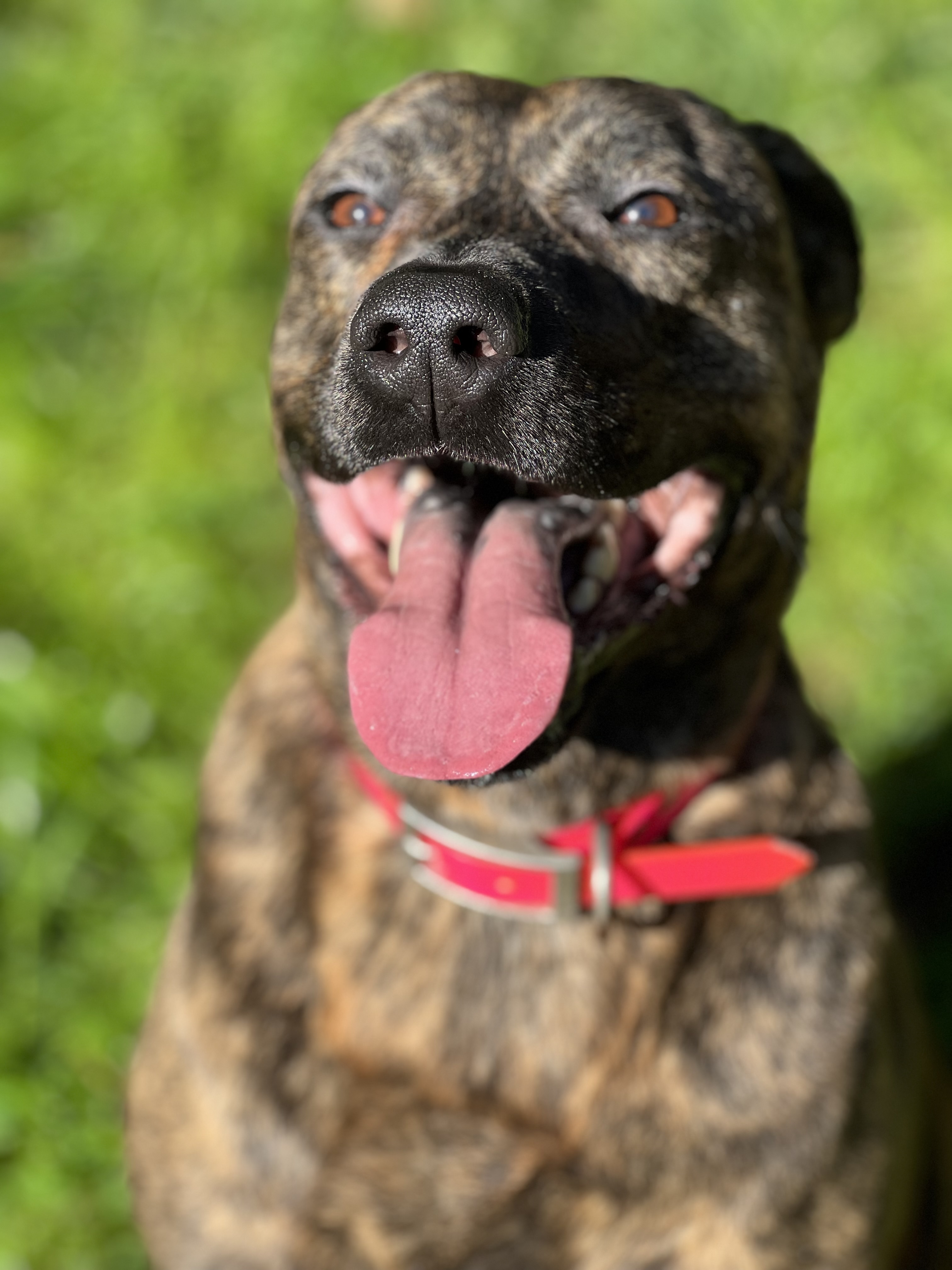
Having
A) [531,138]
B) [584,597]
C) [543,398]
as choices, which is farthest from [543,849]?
[531,138]

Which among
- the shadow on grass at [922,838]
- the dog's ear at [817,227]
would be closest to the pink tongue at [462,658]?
the dog's ear at [817,227]

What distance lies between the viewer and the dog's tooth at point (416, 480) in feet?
7.98

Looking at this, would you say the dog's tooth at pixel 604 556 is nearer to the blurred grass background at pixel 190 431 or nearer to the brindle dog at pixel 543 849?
the brindle dog at pixel 543 849

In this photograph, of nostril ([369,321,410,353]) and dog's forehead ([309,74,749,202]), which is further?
dog's forehead ([309,74,749,202])

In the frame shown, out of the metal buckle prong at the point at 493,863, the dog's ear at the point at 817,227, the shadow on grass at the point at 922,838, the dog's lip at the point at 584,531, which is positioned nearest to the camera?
the dog's lip at the point at 584,531

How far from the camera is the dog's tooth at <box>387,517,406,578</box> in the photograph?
7.66ft

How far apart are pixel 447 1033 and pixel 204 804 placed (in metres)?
0.63

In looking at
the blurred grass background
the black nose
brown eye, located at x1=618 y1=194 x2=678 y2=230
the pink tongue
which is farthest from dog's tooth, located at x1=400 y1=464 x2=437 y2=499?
the blurred grass background

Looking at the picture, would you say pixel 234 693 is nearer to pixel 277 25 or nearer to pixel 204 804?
pixel 204 804

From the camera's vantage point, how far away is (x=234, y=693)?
2.85 metres

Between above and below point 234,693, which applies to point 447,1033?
below

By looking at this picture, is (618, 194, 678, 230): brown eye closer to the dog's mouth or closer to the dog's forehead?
the dog's forehead

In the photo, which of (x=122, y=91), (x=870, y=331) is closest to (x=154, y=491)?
(x=122, y=91)

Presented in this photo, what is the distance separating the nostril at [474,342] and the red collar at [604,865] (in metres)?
0.83
